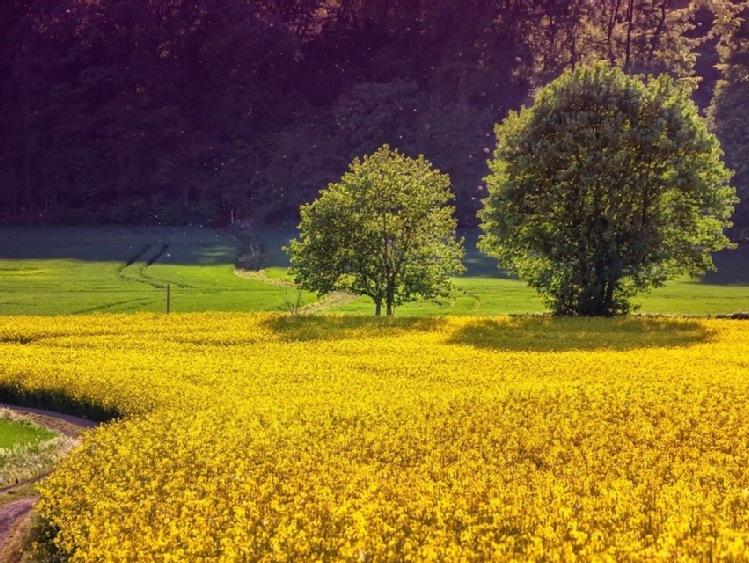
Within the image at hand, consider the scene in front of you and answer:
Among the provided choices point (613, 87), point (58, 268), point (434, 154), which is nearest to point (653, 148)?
point (613, 87)

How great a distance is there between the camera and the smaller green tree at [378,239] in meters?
44.6

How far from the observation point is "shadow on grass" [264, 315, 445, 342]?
113 ft

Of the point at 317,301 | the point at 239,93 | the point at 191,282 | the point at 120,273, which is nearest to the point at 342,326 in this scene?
the point at 317,301

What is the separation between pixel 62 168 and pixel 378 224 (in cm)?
8220

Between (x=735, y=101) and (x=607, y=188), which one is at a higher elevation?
(x=735, y=101)

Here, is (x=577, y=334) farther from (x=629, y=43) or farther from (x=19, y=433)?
(x=629, y=43)

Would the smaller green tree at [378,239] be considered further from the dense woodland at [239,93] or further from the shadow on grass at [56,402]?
the dense woodland at [239,93]

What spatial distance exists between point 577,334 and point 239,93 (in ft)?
306

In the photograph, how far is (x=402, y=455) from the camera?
1456 cm

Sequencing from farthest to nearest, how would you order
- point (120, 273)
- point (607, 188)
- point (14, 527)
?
point (120, 273)
point (607, 188)
point (14, 527)

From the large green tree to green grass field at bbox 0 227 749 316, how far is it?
11.8m

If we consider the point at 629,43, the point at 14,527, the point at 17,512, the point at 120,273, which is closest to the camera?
the point at 14,527

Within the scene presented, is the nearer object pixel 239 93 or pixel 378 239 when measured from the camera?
pixel 378 239

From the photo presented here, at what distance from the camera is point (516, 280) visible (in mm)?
73562
